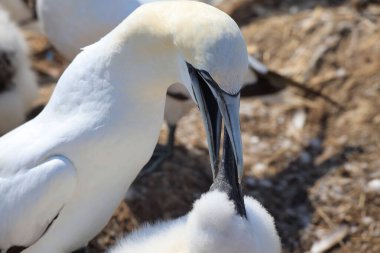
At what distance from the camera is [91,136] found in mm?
2439

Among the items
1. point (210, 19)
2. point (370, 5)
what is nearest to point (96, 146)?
point (210, 19)

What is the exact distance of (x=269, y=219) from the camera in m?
2.32

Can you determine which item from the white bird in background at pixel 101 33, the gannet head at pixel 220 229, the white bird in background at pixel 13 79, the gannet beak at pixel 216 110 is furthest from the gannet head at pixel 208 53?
the white bird in background at pixel 13 79

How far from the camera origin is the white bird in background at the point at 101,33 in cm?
326

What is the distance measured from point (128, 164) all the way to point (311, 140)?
164 centimetres

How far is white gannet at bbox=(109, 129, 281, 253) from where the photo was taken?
215cm

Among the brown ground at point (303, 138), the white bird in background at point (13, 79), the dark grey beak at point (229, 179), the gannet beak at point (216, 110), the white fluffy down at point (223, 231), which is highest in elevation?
the gannet beak at point (216, 110)

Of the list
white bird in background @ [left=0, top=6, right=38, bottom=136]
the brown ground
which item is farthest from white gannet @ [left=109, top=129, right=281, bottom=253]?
white bird in background @ [left=0, top=6, right=38, bottom=136]

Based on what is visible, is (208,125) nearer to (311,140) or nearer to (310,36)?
(311,140)

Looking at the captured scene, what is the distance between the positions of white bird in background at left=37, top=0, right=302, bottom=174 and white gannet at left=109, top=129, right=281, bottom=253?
3.97 feet

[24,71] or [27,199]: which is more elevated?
[27,199]

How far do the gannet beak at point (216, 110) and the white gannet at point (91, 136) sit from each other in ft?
0.13

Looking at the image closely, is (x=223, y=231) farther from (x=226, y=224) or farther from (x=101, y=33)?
(x=101, y=33)

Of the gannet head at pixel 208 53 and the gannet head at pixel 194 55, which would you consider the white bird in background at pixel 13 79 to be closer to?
the gannet head at pixel 194 55
